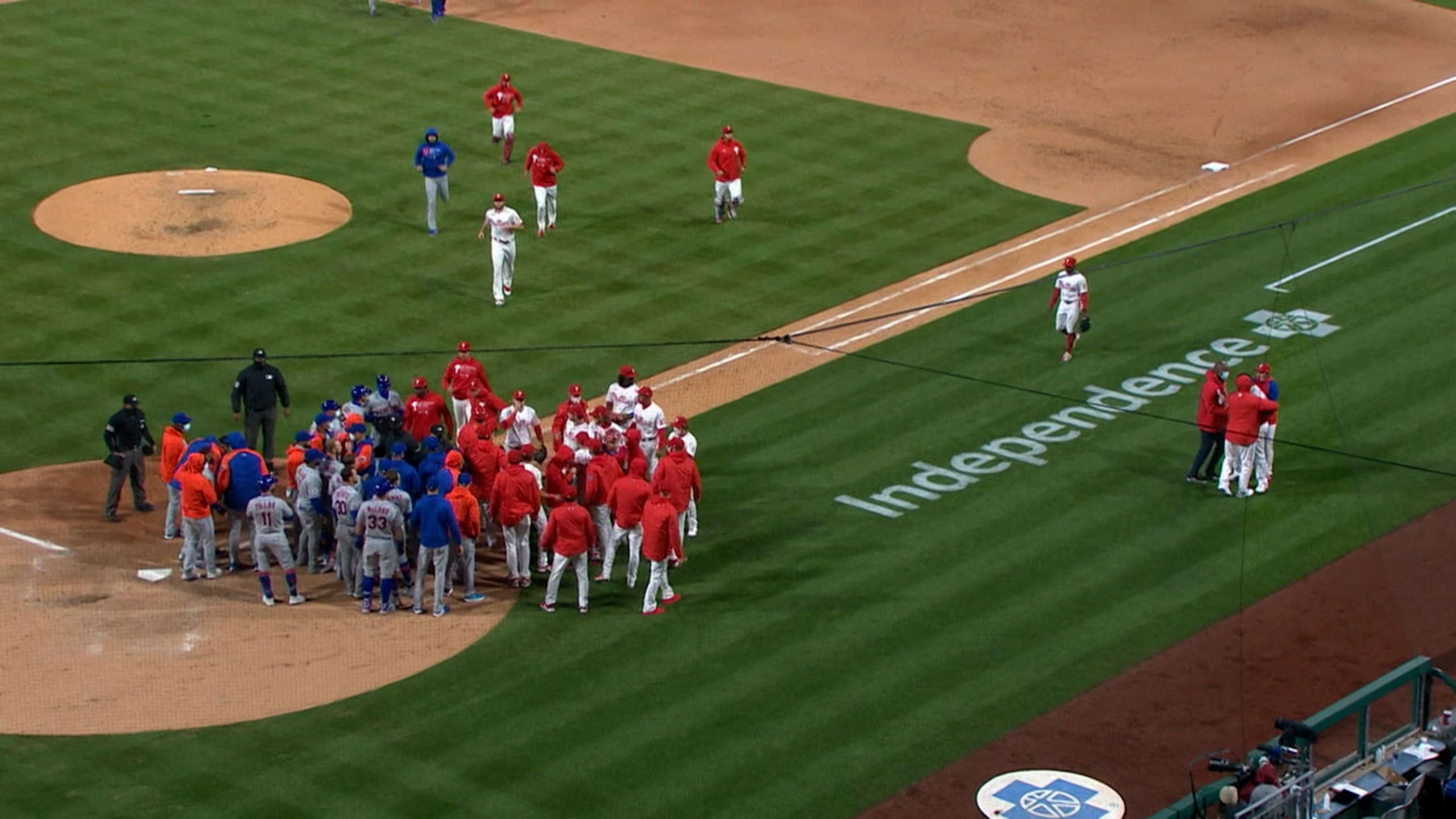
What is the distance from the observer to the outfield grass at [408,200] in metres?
26.5

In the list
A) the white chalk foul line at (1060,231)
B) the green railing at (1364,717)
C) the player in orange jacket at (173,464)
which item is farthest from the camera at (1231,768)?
the white chalk foul line at (1060,231)

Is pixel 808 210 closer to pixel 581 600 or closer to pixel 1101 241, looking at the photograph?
pixel 1101 241

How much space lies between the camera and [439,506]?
789 inches

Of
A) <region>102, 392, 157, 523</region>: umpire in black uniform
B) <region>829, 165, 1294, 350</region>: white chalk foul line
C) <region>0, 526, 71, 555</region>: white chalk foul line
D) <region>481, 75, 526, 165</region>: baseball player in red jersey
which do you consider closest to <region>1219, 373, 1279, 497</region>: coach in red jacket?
<region>829, 165, 1294, 350</region>: white chalk foul line

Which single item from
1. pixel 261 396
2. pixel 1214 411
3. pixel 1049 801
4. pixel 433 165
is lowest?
pixel 1049 801

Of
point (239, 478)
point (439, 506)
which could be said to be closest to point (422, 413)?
point (239, 478)

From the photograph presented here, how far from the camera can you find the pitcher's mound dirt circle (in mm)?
29953

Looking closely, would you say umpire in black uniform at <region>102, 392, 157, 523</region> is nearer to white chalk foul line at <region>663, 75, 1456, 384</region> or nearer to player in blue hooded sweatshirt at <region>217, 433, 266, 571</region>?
player in blue hooded sweatshirt at <region>217, 433, 266, 571</region>

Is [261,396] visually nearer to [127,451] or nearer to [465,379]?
[127,451]

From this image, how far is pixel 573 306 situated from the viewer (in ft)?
91.2

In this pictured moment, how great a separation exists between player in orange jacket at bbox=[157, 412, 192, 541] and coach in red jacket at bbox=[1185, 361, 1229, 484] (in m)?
9.84

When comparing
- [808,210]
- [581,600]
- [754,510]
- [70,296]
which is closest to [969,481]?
[754,510]

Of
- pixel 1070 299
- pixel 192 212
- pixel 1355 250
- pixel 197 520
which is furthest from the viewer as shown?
pixel 192 212

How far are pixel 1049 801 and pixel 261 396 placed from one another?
31.6ft
